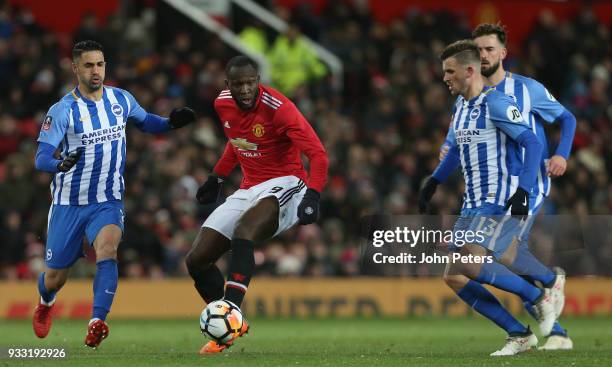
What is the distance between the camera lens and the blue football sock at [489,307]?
949 centimetres

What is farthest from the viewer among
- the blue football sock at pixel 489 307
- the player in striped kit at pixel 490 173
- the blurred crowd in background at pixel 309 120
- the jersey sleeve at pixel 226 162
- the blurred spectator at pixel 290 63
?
the blurred spectator at pixel 290 63

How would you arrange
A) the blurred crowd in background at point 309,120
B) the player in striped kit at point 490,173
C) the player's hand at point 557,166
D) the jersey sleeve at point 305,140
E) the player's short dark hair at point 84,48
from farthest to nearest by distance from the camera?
1. the blurred crowd in background at point 309,120
2. the player's short dark hair at point 84,48
3. the player's hand at point 557,166
4. the player in striped kit at point 490,173
5. the jersey sleeve at point 305,140

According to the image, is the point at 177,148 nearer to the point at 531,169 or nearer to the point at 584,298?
the point at 584,298

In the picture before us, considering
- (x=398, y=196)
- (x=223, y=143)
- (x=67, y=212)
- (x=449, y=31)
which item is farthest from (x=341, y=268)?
(x=67, y=212)

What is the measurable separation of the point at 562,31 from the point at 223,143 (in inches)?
282

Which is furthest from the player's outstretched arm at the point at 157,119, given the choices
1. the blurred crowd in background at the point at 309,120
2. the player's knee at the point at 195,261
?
the blurred crowd in background at the point at 309,120

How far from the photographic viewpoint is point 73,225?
9.88m

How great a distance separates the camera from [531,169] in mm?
9297

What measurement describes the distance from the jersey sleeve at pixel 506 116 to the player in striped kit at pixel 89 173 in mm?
2914

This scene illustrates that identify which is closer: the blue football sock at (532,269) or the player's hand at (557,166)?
the player's hand at (557,166)

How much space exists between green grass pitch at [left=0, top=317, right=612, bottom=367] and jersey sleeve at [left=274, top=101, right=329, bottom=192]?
1.33 meters

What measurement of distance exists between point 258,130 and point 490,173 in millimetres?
1840

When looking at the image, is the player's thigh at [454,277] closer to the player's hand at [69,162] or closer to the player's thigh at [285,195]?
the player's thigh at [285,195]

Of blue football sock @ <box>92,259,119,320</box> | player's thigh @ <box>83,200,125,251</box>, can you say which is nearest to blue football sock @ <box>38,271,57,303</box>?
player's thigh @ <box>83,200,125,251</box>
